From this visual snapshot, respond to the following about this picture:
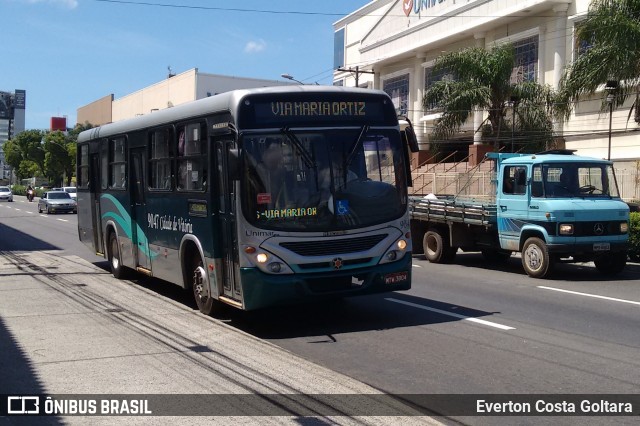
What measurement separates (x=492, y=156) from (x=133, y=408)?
11.3 metres

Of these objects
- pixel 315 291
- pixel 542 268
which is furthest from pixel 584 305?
pixel 315 291

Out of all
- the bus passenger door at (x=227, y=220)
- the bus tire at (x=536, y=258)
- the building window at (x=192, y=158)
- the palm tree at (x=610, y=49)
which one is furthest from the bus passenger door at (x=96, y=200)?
the palm tree at (x=610, y=49)

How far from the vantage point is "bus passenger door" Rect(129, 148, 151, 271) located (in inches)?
501

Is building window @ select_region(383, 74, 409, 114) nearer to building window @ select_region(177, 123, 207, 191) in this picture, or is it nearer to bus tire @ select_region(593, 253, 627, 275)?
bus tire @ select_region(593, 253, 627, 275)

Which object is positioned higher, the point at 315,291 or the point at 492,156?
the point at 492,156

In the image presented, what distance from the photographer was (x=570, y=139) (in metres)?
31.8

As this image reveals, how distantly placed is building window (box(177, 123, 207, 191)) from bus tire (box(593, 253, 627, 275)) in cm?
906

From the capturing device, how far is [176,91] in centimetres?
7600

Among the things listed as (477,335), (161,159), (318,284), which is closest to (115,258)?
(161,159)

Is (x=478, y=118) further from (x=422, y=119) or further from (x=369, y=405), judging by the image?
(x=369, y=405)

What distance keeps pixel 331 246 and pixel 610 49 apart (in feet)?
46.5

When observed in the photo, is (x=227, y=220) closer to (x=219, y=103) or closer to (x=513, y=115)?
(x=219, y=103)

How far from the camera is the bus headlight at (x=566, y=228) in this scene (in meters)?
13.8

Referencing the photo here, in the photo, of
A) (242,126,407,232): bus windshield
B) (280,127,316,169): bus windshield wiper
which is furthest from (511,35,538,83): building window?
(280,127,316,169): bus windshield wiper
